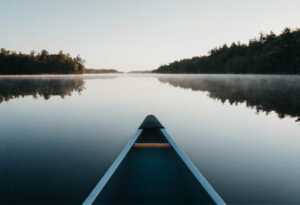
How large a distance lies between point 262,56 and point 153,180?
89.1 meters

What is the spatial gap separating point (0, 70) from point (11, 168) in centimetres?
13639

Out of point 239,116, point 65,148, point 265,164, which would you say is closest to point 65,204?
point 65,148

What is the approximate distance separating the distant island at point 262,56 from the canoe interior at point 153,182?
264ft

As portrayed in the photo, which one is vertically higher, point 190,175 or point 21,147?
point 190,175

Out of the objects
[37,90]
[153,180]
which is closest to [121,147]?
[153,180]

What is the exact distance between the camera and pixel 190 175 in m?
3.10

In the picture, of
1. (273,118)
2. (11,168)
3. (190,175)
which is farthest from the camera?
(273,118)

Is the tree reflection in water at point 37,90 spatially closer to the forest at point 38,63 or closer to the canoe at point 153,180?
the canoe at point 153,180

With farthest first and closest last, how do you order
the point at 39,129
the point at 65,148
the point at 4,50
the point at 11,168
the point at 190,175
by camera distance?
the point at 4,50 → the point at 39,129 → the point at 65,148 → the point at 11,168 → the point at 190,175

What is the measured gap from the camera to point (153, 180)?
12.1ft

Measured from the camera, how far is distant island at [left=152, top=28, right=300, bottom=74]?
66.4m

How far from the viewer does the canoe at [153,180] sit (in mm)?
2686

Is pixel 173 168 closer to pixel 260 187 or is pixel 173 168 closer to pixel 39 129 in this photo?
pixel 260 187

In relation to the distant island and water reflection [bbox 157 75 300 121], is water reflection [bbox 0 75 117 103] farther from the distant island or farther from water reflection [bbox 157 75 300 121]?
the distant island
